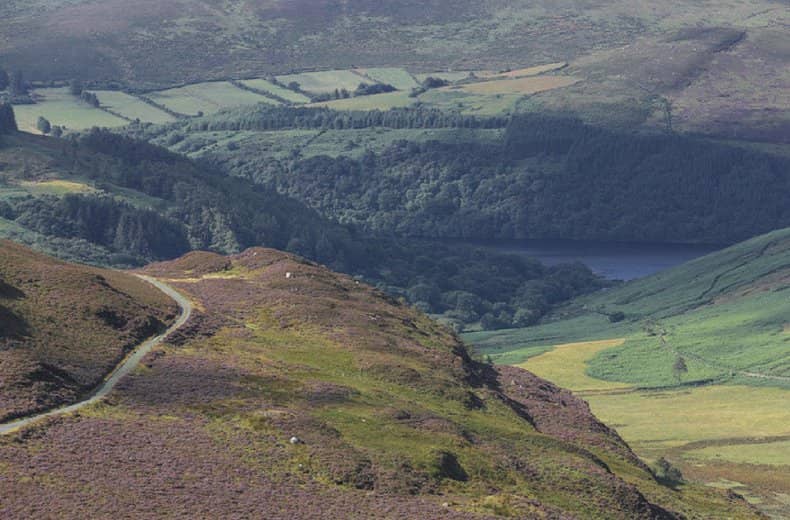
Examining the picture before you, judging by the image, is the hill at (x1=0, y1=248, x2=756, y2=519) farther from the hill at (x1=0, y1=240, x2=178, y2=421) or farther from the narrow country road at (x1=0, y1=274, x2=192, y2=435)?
the hill at (x1=0, y1=240, x2=178, y2=421)

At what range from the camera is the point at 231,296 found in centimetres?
13000

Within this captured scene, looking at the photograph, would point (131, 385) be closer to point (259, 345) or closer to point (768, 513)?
point (259, 345)

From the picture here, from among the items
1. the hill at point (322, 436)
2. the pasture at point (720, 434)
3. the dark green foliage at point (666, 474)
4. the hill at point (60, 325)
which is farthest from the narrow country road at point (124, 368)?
the pasture at point (720, 434)

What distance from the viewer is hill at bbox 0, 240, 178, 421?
86312mm

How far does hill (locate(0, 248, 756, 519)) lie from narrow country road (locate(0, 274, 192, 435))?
943mm

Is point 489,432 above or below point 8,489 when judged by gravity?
below

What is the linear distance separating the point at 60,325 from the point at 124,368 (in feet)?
23.7

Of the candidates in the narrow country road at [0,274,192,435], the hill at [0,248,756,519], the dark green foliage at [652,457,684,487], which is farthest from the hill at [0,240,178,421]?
the dark green foliage at [652,457,684,487]

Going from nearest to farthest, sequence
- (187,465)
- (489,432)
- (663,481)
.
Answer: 1. (187,465)
2. (489,432)
3. (663,481)

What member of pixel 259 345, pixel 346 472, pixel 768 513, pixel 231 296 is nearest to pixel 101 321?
pixel 259 345

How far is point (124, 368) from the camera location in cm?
9656

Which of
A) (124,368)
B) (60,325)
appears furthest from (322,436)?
(60,325)

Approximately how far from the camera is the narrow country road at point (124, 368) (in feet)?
263

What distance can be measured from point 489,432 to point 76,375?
25.2 m
